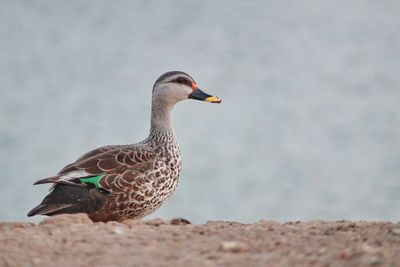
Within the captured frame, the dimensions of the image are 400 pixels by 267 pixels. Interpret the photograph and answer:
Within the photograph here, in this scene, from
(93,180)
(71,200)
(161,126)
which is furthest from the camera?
(161,126)

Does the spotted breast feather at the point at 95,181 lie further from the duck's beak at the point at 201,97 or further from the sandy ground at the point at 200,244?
the duck's beak at the point at 201,97

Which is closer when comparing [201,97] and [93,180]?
[93,180]

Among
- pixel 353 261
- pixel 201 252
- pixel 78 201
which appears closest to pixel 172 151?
pixel 78 201

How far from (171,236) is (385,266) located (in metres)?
1.87

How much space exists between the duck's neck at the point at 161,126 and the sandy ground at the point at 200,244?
2709 millimetres

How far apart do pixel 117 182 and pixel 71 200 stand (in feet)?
1.89

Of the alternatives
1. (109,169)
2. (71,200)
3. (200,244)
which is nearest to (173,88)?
(109,169)

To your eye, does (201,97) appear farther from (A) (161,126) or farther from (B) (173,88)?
(A) (161,126)

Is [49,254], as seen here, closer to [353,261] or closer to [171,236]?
[171,236]

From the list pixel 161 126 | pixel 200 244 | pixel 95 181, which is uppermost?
pixel 161 126

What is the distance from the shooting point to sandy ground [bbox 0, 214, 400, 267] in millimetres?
5062

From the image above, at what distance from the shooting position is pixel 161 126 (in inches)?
381

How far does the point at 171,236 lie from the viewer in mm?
5984

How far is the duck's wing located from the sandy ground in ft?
4.29
